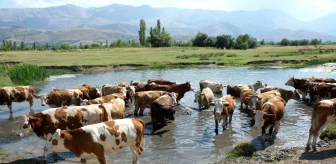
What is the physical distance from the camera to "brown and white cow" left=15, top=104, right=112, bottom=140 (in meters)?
12.4

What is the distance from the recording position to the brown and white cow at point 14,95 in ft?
69.6

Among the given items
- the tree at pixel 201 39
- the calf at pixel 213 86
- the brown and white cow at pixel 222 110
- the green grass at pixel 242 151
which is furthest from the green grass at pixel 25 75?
the tree at pixel 201 39

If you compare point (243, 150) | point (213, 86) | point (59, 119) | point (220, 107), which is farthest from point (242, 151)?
point (213, 86)

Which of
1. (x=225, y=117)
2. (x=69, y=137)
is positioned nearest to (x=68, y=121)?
(x=69, y=137)

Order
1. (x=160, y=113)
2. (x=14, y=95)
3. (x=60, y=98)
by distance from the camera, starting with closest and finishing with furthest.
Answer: (x=160, y=113)
(x=60, y=98)
(x=14, y=95)

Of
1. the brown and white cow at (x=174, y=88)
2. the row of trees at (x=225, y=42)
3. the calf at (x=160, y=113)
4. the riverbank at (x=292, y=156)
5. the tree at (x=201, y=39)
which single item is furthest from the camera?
the tree at (x=201, y=39)

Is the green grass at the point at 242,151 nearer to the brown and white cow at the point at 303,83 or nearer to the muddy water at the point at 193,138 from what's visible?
the muddy water at the point at 193,138

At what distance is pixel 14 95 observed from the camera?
21.6 metres

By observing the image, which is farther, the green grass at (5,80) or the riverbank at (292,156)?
the green grass at (5,80)

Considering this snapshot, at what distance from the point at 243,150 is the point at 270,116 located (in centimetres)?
213

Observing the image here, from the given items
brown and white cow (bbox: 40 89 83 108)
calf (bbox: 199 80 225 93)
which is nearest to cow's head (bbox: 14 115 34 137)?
brown and white cow (bbox: 40 89 83 108)

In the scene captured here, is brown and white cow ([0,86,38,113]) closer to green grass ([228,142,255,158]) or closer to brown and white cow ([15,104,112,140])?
brown and white cow ([15,104,112,140])

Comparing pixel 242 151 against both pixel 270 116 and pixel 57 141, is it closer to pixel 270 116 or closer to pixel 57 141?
pixel 270 116

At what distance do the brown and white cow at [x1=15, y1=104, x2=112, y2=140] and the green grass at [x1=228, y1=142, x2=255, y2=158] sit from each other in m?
5.15
